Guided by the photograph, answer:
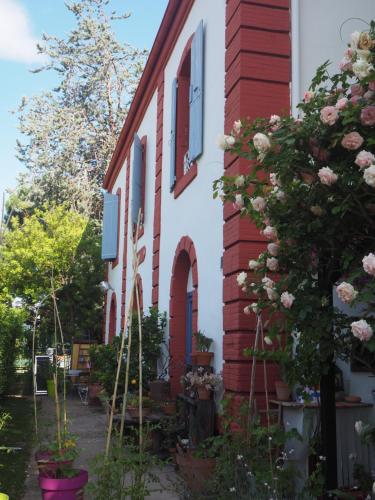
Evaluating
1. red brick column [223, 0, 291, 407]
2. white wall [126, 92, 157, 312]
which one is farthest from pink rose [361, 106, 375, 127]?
white wall [126, 92, 157, 312]

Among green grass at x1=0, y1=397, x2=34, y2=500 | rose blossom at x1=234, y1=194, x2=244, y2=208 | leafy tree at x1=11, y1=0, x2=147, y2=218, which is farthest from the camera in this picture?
leafy tree at x1=11, y1=0, x2=147, y2=218

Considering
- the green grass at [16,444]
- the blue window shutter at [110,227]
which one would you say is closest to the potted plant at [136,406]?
the green grass at [16,444]

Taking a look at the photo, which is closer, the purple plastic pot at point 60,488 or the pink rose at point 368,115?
A: the pink rose at point 368,115

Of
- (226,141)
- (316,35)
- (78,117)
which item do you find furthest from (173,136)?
(78,117)

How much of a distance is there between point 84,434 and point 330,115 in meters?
7.41

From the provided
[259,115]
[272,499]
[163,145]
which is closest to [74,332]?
[163,145]

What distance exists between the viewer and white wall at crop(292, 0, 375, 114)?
618cm

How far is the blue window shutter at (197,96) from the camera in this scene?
24.8 feet

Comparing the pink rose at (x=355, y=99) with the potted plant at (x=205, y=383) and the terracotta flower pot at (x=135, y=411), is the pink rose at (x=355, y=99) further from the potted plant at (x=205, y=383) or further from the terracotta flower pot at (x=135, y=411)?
the terracotta flower pot at (x=135, y=411)

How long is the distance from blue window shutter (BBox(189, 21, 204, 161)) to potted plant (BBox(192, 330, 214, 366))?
2.42 meters

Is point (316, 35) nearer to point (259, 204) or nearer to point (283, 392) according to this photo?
point (259, 204)

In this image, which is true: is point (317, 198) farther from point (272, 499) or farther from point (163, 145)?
point (163, 145)

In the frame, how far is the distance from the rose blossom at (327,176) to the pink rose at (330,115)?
28 centimetres

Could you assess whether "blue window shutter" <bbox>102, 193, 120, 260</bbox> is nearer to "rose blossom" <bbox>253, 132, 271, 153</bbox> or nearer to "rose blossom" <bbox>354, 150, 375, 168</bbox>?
"rose blossom" <bbox>253, 132, 271, 153</bbox>
